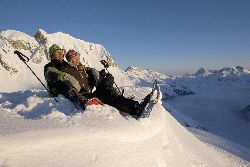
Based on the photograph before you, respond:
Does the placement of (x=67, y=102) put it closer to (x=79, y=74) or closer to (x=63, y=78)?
(x=63, y=78)

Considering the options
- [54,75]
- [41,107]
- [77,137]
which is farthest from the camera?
[54,75]

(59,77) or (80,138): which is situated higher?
(59,77)

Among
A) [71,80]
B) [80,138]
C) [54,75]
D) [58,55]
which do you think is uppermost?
[58,55]

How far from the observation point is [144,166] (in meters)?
8.31

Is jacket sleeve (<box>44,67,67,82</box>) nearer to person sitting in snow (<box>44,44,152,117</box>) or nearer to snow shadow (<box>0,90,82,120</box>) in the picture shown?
person sitting in snow (<box>44,44,152,117</box>)

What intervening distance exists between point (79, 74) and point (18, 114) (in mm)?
2922

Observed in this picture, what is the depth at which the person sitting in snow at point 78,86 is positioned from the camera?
943 centimetres

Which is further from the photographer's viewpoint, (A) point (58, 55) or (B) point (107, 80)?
(A) point (58, 55)

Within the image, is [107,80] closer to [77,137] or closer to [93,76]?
[93,76]

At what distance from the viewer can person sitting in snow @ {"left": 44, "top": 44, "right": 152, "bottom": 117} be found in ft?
30.9

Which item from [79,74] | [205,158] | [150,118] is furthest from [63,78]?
[205,158]

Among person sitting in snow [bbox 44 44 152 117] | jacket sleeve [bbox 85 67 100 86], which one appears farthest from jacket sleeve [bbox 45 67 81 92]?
jacket sleeve [bbox 85 67 100 86]

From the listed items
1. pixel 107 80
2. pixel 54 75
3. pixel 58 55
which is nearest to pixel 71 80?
pixel 54 75

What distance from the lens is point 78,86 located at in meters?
10.5
